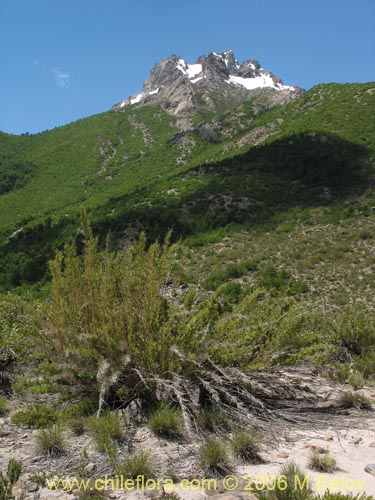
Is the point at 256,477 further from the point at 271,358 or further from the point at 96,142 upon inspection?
the point at 96,142

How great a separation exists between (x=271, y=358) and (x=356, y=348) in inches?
139

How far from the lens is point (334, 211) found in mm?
20469

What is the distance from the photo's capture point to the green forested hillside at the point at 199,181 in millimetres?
21375

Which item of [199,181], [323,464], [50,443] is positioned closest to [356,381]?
[323,464]

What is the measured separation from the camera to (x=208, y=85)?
309ft

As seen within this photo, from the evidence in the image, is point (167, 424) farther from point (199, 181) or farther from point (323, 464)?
point (199, 181)

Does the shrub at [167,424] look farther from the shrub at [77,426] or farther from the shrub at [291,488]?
the shrub at [291,488]

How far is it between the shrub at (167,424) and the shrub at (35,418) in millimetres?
1120

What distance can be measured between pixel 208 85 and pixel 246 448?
9993cm

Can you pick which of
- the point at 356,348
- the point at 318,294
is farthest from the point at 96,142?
the point at 356,348

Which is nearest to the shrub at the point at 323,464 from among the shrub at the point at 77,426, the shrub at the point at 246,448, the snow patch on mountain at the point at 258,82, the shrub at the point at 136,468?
the shrub at the point at 246,448

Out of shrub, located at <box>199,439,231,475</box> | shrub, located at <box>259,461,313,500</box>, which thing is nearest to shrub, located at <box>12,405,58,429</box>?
shrub, located at <box>199,439,231,475</box>

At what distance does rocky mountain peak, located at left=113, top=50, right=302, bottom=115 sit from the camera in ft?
268

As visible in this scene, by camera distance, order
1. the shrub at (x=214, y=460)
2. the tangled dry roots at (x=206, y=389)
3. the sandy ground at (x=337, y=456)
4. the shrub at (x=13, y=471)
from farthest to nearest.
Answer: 1. the tangled dry roots at (x=206, y=389)
2. the shrub at (x=214, y=460)
3. the sandy ground at (x=337, y=456)
4. the shrub at (x=13, y=471)
